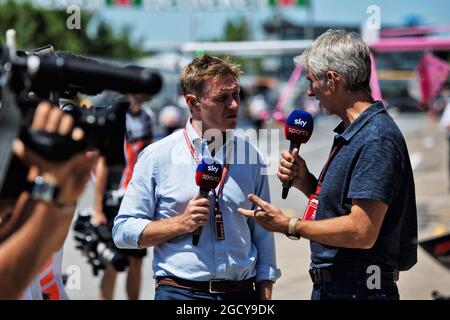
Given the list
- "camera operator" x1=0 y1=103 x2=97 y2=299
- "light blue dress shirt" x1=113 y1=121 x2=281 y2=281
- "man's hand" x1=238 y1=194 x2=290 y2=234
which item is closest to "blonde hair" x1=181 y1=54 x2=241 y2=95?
"light blue dress shirt" x1=113 y1=121 x2=281 y2=281

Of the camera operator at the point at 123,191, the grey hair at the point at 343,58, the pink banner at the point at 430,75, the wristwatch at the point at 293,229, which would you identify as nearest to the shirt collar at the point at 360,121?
the grey hair at the point at 343,58

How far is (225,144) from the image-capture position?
379cm

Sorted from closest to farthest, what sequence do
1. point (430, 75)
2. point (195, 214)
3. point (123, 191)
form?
point (195, 214)
point (123, 191)
point (430, 75)

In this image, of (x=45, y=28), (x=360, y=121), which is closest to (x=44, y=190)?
(x=360, y=121)

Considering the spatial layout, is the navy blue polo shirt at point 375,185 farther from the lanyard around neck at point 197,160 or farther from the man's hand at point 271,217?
the lanyard around neck at point 197,160

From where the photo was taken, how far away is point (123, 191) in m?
6.46

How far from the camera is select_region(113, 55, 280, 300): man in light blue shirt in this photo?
3.60 m

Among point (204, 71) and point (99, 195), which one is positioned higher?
point (204, 71)

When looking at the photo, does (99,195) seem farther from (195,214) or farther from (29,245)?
(29,245)

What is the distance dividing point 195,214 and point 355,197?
2.38 feet

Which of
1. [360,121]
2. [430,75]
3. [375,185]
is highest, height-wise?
[430,75]

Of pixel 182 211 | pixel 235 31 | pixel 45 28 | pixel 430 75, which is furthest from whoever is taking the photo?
pixel 235 31
